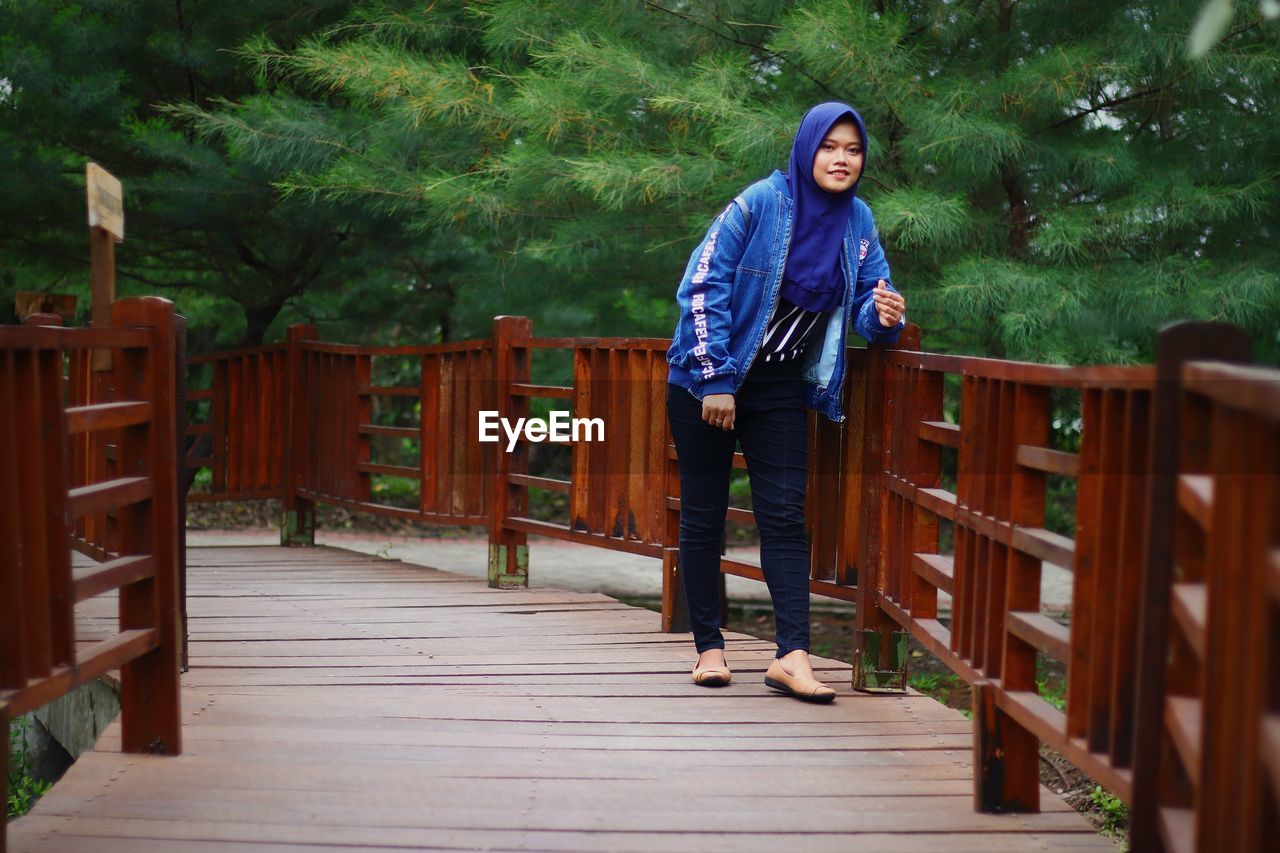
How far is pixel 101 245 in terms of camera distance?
3795 millimetres

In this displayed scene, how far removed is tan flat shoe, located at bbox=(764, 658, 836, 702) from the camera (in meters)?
4.11

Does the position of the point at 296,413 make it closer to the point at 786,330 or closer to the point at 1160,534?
the point at 786,330

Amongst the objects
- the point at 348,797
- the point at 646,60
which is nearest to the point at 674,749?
the point at 348,797

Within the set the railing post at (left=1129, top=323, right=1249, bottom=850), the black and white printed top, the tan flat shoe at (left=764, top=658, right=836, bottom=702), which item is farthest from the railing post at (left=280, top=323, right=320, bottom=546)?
the railing post at (left=1129, top=323, right=1249, bottom=850)

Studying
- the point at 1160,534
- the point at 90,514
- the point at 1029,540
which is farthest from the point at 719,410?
the point at 1160,534

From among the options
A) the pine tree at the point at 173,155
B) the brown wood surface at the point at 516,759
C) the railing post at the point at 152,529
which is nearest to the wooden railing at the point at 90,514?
the railing post at the point at 152,529

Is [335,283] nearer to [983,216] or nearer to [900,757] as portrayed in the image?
[983,216]

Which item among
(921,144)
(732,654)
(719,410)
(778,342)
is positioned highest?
(921,144)

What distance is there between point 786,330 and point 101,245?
1929mm

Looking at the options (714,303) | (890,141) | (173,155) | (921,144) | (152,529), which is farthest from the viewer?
(173,155)

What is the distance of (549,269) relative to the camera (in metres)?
7.60

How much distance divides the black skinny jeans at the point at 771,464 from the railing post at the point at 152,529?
1501mm

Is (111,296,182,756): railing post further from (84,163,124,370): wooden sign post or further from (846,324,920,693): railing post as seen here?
(846,324,920,693): railing post

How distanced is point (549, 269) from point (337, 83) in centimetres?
151
